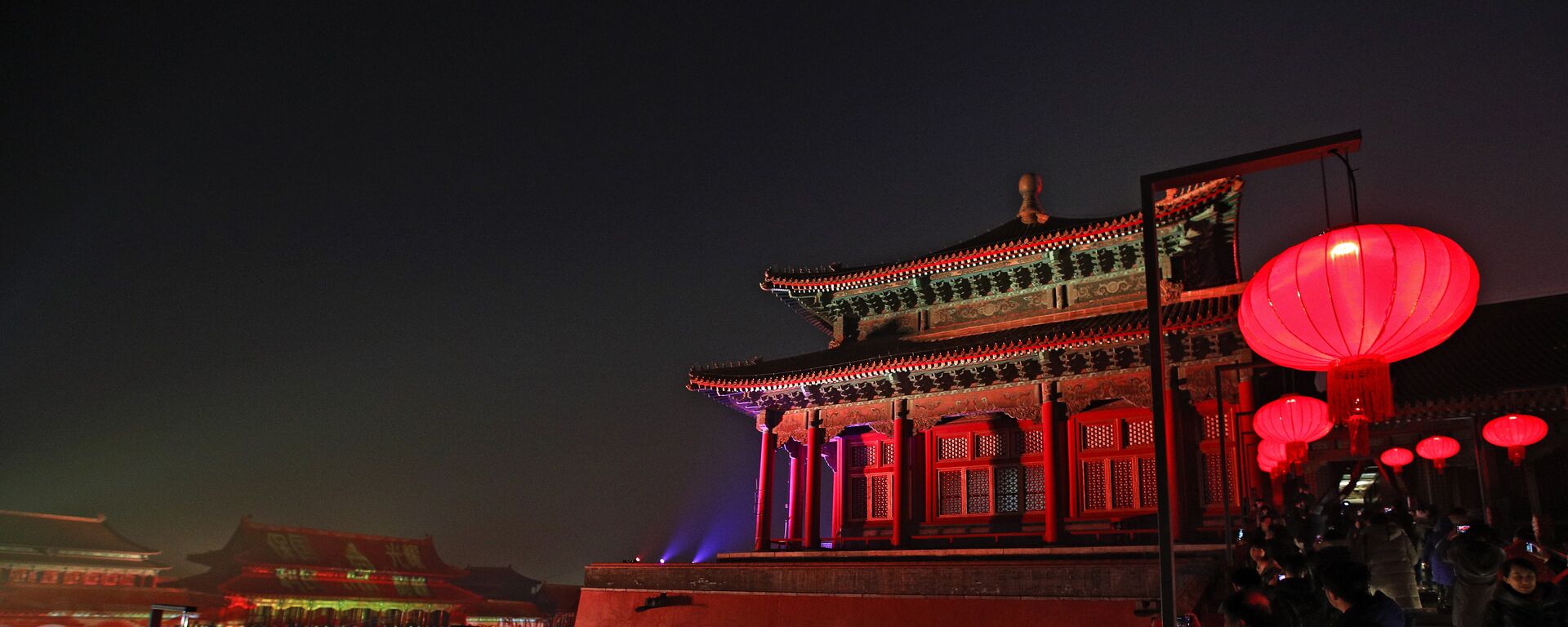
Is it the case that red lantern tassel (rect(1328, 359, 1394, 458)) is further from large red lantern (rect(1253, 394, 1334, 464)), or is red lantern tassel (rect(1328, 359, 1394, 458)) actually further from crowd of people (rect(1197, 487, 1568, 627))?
large red lantern (rect(1253, 394, 1334, 464))

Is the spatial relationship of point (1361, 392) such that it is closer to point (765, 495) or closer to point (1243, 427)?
point (1243, 427)

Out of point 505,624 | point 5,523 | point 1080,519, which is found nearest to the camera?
point 1080,519

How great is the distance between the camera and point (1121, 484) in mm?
15688

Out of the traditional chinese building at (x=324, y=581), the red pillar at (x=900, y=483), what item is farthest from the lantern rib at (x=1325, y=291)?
the traditional chinese building at (x=324, y=581)

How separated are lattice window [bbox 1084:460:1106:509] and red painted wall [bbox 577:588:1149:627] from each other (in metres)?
3.75

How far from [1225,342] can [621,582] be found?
10.1 meters

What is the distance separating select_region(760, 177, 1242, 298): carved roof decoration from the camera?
1517cm

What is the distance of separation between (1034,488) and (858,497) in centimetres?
361

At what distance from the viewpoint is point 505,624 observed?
108ft

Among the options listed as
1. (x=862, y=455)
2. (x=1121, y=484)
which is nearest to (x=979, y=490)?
(x=1121, y=484)

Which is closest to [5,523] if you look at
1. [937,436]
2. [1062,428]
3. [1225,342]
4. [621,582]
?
[621,582]

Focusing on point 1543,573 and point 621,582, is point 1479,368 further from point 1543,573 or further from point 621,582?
point 621,582

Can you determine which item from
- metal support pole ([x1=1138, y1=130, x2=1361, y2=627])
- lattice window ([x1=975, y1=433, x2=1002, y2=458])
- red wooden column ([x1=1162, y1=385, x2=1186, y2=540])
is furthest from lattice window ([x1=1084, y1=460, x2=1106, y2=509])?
metal support pole ([x1=1138, y1=130, x2=1361, y2=627])

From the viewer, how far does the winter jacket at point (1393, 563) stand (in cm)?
714
